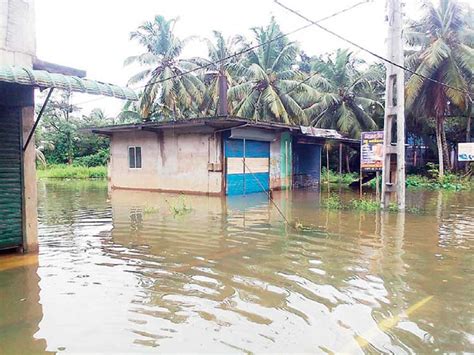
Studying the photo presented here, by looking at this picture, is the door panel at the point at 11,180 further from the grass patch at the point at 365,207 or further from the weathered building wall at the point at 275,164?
the weathered building wall at the point at 275,164

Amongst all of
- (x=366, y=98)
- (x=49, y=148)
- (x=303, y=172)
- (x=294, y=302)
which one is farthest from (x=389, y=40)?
(x=49, y=148)

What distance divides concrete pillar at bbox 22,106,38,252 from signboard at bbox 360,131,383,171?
9743mm

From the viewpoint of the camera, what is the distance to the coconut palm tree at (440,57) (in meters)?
20.2

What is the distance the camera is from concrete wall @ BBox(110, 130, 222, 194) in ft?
56.4

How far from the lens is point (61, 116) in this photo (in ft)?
132

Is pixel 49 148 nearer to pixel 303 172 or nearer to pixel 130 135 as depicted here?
pixel 130 135

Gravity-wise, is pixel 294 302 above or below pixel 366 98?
below

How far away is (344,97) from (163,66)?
11.1 m

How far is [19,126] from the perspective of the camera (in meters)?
6.96

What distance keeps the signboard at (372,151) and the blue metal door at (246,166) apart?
184 inches

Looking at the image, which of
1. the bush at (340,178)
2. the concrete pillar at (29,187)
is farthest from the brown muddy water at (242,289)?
the bush at (340,178)

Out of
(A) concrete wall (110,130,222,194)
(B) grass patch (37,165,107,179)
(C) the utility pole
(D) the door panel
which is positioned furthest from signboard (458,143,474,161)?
(B) grass patch (37,165,107,179)

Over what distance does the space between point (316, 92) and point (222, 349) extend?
22.5 meters

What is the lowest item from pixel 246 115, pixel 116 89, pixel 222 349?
pixel 222 349
